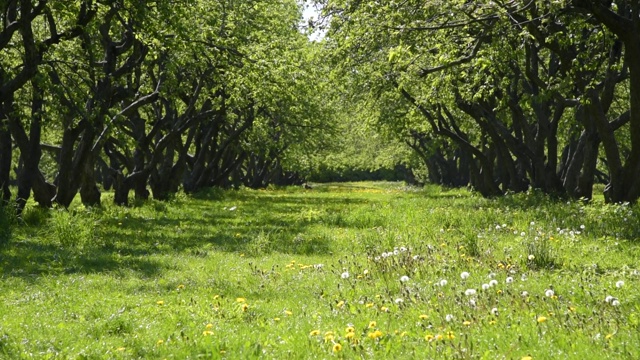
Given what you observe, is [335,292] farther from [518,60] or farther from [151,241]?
[518,60]

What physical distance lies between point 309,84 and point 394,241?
15.1 m

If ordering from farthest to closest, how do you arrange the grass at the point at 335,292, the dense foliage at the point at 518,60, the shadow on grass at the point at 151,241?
the dense foliage at the point at 518,60
the shadow on grass at the point at 151,241
the grass at the point at 335,292

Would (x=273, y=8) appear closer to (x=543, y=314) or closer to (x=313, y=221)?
(x=313, y=221)

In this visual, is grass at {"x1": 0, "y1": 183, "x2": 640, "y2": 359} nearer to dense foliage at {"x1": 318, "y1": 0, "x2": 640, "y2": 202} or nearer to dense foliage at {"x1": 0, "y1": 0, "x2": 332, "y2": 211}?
dense foliage at {"x1": 318, "y1": 0, "x2": 640, "y2": 202}

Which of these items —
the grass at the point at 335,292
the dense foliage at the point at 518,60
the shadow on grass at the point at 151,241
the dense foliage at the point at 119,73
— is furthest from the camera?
the dense foliage at the point at 119,73

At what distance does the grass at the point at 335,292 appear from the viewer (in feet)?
19.3

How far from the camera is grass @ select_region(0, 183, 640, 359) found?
5.89 meters

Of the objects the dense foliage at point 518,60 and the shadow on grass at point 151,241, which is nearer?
the shadow on grass at point 151,241

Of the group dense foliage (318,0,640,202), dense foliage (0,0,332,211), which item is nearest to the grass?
dense foliage (318,0,640,202)

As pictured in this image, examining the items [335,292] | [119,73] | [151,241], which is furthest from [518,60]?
[335,292]

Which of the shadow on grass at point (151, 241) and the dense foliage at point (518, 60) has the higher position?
the dense foliage at point (518, 60)

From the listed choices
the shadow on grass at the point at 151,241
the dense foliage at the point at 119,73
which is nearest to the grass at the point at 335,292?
the shadow on grass at the point at 151,241

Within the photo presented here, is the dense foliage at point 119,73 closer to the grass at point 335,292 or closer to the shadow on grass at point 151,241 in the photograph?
the shadow on grass at point 151,241

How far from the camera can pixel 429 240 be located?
13.0 m
